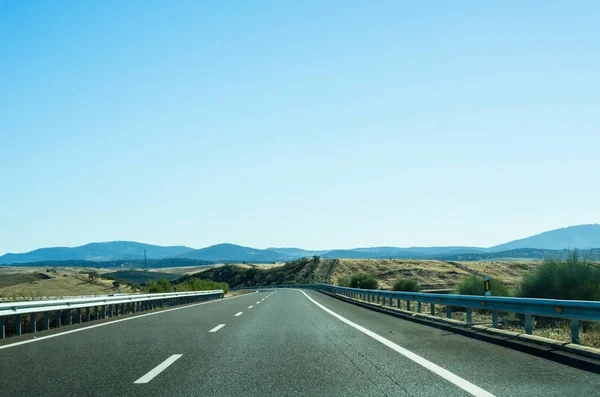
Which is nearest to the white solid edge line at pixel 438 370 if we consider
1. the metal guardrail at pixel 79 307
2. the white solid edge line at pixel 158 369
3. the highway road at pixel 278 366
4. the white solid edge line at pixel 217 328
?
the highway road at pixel 278 366

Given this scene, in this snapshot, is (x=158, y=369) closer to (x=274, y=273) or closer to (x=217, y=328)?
(x=217, y=328)

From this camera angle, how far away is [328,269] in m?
137

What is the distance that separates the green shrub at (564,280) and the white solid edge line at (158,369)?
1194 cm

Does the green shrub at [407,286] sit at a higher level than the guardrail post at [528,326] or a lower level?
lower

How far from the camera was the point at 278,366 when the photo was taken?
7992 mm

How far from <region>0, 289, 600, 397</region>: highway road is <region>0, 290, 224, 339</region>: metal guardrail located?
1.32 m

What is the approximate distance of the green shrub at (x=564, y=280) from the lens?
1643cm

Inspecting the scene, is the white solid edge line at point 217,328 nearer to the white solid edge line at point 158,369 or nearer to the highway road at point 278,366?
the highway road at point 278,366

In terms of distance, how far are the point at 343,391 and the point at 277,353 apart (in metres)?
3.18

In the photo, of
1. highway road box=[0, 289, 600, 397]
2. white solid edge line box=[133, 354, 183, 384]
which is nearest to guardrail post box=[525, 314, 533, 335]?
highway road box=[0, 289, 600, 397]

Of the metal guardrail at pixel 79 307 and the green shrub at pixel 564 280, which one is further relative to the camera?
the green shrub at pixel 564 280

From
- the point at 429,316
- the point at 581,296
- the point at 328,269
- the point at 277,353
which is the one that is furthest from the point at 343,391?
the point at 328,269

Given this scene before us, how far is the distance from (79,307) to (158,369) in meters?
9.94

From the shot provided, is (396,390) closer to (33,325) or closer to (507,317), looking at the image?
(33,325)
